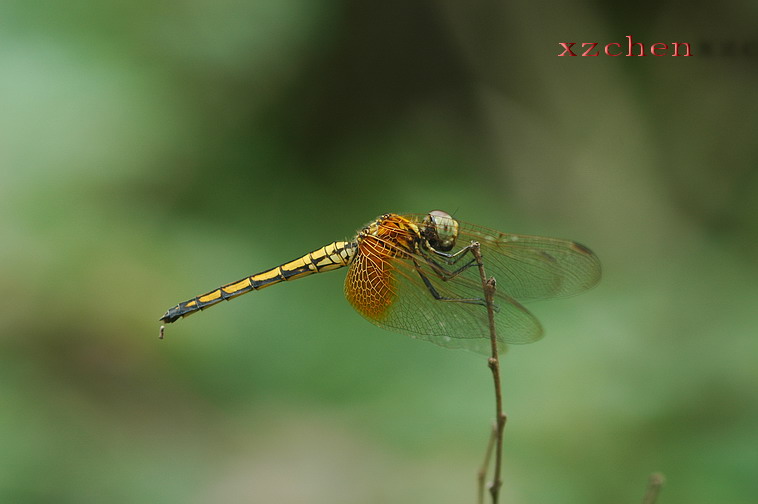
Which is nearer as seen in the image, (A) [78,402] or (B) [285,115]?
(A) [78,402]

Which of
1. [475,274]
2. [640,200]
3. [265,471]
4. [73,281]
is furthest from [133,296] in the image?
[640,200]

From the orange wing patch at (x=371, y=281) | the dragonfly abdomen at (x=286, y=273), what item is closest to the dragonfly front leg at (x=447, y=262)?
the orange wing patch at (x=371, y=281)

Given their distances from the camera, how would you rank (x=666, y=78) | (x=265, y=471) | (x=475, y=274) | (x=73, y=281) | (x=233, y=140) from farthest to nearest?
(x=666, y=78) < (x=233, y=140) < (x=73, y=281) < (x=265, y=471) < (x=475, y=274)

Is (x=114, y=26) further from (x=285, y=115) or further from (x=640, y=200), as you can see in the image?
(x=640, y=200)

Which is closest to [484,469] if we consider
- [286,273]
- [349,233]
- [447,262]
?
[447,262]

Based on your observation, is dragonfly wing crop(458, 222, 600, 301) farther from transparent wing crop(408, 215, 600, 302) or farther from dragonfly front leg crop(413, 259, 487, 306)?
dragonfly front leg crop(413, 259, 487, 306)

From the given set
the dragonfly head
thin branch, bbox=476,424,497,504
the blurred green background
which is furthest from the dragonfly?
the blurred green background

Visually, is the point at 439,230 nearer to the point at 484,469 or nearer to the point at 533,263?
the point at 533,263
